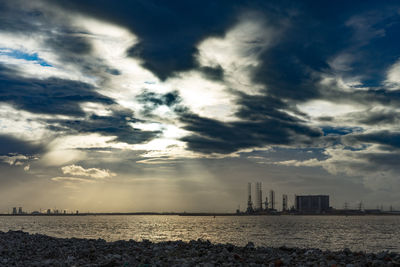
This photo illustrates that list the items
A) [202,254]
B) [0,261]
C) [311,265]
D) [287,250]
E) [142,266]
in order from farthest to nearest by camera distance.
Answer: [287,250] < [202,254] < [0,261] < [142,266] < [311,265]

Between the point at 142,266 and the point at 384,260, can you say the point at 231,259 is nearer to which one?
the point at 142,266

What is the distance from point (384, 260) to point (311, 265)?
460 cm

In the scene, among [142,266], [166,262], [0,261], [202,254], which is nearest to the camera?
[142,266]

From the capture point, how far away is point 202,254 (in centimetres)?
2569

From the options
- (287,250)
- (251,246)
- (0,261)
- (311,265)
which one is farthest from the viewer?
(251,246)

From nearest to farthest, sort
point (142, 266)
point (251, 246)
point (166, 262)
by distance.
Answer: point (142, 266) → point (166, 262) → point (251, 246)

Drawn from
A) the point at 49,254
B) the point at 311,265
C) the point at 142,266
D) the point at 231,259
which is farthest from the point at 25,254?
the point at 311,265

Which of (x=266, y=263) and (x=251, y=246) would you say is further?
(x=251, y=246)

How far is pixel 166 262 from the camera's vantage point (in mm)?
21984

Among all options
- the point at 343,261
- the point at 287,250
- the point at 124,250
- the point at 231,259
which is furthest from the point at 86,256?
the point at 343,261

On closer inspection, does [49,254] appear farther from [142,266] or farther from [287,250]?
[287,250]

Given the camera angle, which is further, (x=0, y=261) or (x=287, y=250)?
(x=287, y=250)

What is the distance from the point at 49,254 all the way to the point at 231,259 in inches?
615

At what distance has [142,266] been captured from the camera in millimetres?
20562
